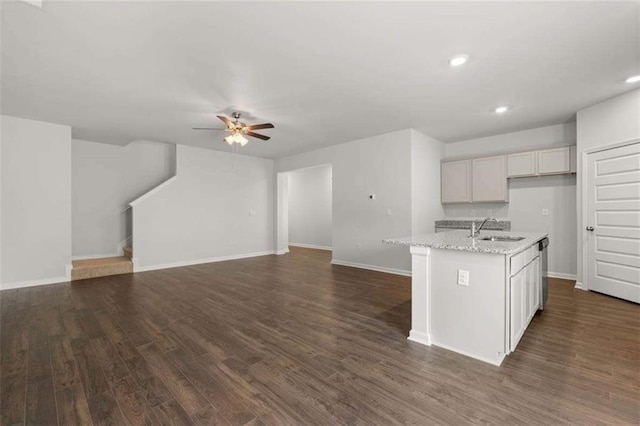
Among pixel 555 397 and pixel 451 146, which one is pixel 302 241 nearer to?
pixel 451 146

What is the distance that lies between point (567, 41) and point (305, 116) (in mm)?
3219

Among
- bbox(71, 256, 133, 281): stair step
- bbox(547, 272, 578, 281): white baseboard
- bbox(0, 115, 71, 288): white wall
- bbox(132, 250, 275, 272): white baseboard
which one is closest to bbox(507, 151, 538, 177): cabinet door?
bbox(547, 272, 578, 281): white baseboard

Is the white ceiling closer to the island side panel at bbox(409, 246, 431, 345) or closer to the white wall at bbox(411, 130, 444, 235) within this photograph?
the white wall at bbox(411, 130, 444, 235)

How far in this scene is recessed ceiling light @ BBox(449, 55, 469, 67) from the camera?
272 centimetres

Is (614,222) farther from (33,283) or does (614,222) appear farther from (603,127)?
(33,283)

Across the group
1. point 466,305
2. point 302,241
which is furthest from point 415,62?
point 302,241

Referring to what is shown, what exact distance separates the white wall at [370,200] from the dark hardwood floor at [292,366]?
183cm

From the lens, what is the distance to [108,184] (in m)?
6.41

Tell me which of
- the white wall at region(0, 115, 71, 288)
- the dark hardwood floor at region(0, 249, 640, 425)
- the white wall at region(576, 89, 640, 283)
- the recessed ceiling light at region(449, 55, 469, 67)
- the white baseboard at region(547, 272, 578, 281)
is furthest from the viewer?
the white baseboard at region(547, 272, 578, 281)

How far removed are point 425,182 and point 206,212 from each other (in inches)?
207

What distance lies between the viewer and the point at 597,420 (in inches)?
63.6

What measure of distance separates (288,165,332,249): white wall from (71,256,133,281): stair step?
5.31 meters

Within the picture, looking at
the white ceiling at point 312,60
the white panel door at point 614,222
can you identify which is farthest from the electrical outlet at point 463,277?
the white panel door at point 614,222

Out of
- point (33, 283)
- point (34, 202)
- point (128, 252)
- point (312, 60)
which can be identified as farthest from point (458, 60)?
point (33, 283)
